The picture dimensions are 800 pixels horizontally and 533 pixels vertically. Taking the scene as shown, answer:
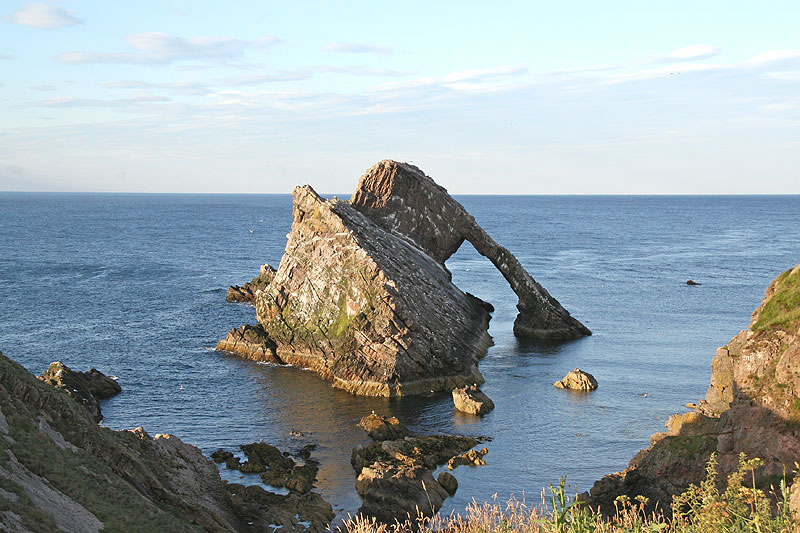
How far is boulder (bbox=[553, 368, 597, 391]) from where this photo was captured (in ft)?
173

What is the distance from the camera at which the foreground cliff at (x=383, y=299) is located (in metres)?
54.1

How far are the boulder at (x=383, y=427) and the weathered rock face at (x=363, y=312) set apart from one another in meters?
6.44

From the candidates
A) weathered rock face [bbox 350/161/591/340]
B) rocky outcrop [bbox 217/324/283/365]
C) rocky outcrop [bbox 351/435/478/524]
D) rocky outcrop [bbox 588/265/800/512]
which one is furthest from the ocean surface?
rocky outcrop [bbox 588/265/800/512]

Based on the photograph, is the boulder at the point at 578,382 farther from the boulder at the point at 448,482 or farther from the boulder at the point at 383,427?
the boulder at the point at 448,482

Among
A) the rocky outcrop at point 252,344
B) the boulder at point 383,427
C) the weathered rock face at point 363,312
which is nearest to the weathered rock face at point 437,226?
the weathered rock face at point 363,312

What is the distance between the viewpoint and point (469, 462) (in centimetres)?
3941

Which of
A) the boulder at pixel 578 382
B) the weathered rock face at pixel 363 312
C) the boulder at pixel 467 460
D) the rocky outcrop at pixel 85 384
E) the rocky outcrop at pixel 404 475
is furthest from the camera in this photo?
the weathered rock face at pixel 363 312

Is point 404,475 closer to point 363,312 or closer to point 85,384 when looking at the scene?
point 363,312

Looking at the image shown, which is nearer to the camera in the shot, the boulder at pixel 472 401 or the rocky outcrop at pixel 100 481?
the rocky outcrop at pixel 100 481

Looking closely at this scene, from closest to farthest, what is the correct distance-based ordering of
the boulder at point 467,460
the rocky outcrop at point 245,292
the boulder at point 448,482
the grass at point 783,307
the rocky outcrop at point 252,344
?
the grass at point 783,307 → the boulder at point 448,482 → the boulder at point 467,460 → the rocky outcrop at point 252,344 → the rocky outcrop at point 245,292

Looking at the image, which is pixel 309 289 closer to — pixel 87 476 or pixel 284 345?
pixel 284 345

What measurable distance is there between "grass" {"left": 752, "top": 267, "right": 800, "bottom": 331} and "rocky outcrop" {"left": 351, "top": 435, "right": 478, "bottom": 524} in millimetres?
14264

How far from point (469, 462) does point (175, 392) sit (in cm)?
2350

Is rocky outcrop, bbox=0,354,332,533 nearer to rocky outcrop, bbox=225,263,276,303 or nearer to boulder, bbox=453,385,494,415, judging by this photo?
boulder, bbox=453,385,494,415
